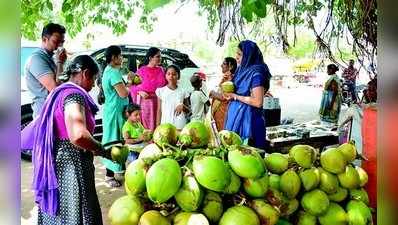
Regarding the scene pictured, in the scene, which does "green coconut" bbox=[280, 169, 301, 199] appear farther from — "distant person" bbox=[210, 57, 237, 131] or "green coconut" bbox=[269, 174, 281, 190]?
"distant person" bbox=[210, 57, 237, 131]

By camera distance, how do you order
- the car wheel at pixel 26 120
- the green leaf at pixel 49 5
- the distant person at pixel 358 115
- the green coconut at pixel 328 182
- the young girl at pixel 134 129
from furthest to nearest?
the distant person at pixel 358 115, the young girl at pixel 134 129, the green leaf at pixel 49 5, the car wheel at pixel 26 120, the green coconut at pixel 328 182

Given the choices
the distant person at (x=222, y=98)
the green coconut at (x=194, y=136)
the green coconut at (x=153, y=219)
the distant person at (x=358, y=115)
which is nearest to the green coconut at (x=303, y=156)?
the green coconut at (x=194, y=136)

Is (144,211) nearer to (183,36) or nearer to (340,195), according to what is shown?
(340,195)

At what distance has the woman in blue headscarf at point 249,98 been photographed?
260 centimetres

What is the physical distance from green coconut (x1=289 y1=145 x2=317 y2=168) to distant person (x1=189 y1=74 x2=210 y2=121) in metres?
0.76

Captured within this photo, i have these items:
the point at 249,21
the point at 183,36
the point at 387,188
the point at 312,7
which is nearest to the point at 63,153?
the point at 183,36

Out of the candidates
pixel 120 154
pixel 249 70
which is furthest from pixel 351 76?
pixel 120 154

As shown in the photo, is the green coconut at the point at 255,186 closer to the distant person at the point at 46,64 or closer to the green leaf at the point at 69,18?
the distant person at the point at 46,64

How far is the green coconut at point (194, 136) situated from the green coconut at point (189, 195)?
0.55 feet

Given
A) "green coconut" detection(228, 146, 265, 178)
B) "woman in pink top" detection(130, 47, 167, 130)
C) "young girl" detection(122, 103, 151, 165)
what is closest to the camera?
"green coconut" detection(228, 146, 265, 178)

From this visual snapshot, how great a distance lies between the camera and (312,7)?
2.68 metres

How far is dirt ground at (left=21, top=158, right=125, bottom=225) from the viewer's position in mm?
2016

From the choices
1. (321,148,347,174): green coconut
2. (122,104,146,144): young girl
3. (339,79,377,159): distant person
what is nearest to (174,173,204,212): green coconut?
(321,148,347,174): green coconut

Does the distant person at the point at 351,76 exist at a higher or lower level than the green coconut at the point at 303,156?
higher
